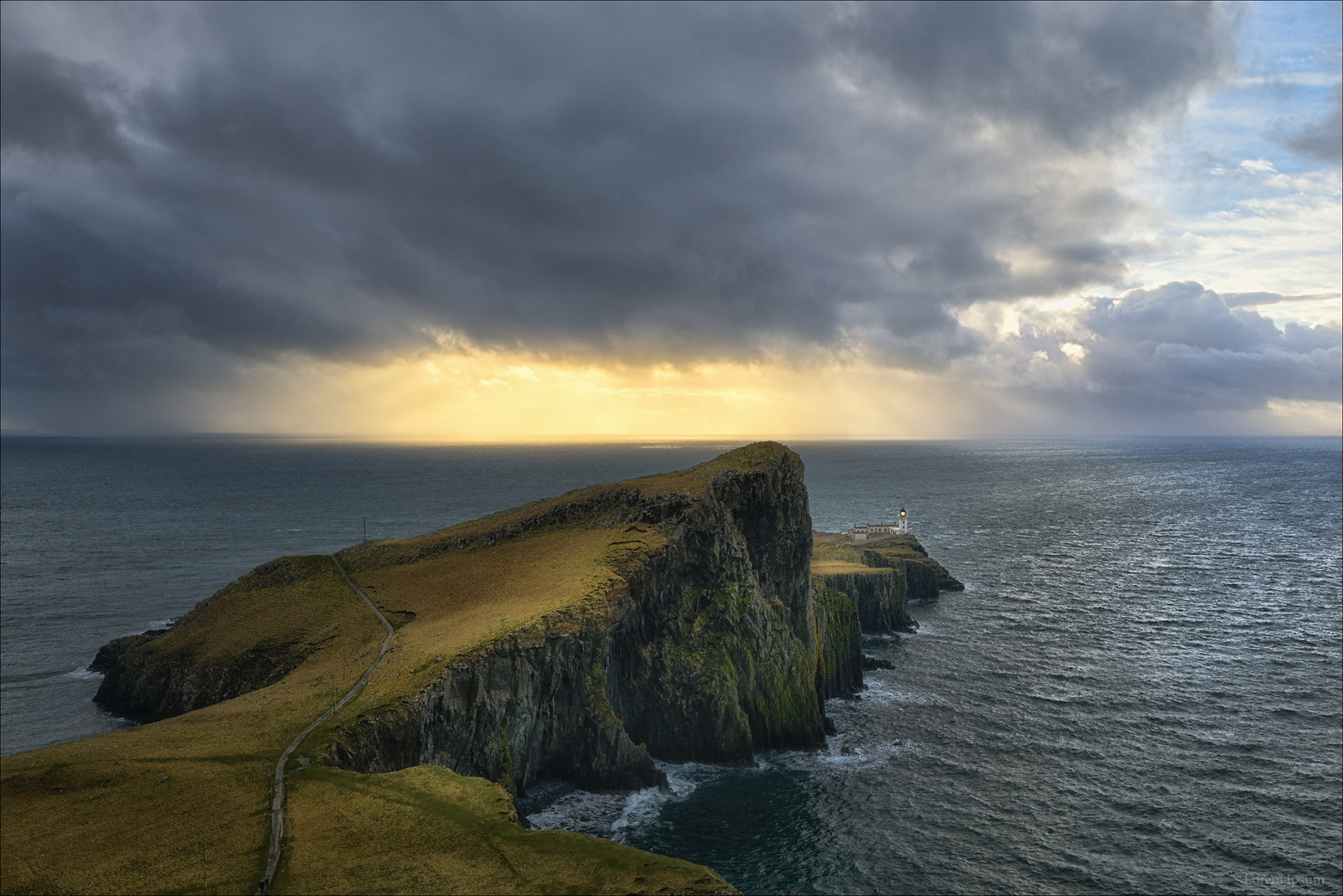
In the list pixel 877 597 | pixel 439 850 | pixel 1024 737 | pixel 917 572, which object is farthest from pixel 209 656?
pixel 917 572

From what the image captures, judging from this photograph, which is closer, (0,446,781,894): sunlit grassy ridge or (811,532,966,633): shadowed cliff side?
(0,446,781,894): sunlit grassy ridge

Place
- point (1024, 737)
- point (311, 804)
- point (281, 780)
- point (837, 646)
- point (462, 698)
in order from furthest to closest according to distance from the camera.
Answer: point (837, 646) < point (1024, 737) < point (462, 698) < point (281, 780) < point (311, 804)

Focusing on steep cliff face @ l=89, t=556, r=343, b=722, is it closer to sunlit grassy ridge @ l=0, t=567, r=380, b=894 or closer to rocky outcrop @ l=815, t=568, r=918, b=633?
sunlit grassy ridge @ l=0, t=567, r=380, b=894

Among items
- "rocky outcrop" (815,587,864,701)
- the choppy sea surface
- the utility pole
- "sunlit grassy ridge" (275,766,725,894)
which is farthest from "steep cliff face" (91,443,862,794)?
the utility pole

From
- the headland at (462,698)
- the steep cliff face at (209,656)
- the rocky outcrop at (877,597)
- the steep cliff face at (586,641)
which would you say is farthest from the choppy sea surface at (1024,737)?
the headland at (462,698)

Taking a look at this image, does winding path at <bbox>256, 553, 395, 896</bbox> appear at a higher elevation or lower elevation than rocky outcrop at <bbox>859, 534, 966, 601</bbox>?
higher

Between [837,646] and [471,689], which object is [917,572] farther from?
[471,689]

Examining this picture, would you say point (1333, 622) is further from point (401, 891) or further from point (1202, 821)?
point (401, 891)
